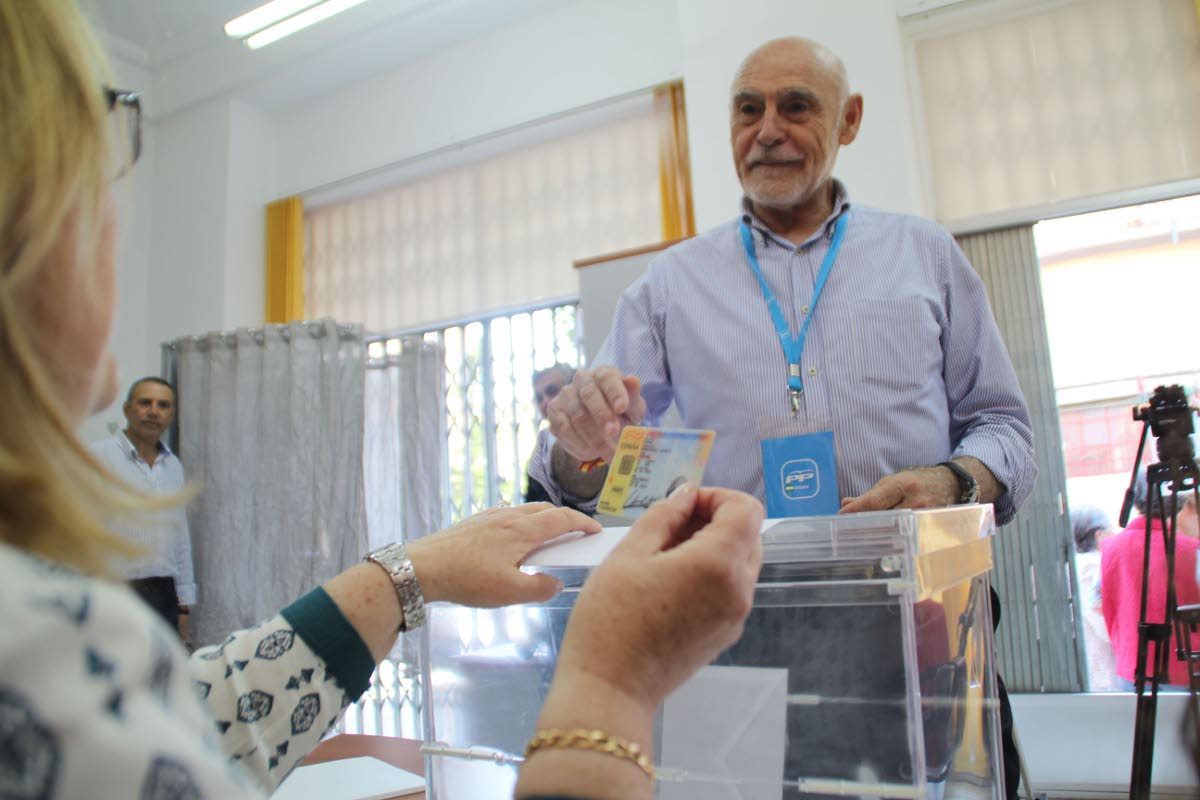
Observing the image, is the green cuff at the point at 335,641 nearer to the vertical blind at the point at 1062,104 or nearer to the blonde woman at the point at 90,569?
the blonde woman at the point at 90,569

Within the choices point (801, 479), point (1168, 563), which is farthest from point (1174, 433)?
point (801, 479)

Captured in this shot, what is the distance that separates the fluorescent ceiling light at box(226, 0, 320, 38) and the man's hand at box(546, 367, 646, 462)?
157 inches

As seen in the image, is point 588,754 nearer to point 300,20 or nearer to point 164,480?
point 164,480

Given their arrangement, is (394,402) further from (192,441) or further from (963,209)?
(963,209)

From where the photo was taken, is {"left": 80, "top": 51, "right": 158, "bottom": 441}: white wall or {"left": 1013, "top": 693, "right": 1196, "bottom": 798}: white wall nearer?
{"left": 1013, "top": 693, "right": 1196, "bottom": 798}: white wall

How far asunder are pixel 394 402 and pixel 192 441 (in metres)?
1.05

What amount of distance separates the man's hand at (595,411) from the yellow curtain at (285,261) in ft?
14.7

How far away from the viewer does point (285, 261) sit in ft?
17.3

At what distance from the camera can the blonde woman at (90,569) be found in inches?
11.2

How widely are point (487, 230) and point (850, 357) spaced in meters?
3.78

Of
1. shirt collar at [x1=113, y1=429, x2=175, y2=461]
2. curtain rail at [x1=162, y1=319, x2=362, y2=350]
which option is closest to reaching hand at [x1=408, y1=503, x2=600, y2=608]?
curtain rail at [x1=162, y1=319, x2=362, y2=350]

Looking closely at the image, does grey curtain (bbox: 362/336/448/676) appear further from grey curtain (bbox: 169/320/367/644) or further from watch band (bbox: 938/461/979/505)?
watch band (bbox: 938/461/979/505)

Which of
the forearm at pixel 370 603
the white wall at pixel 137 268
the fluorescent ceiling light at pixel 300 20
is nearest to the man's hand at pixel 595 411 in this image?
the forearm at pixel 370 603

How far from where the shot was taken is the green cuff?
0.74 meters
